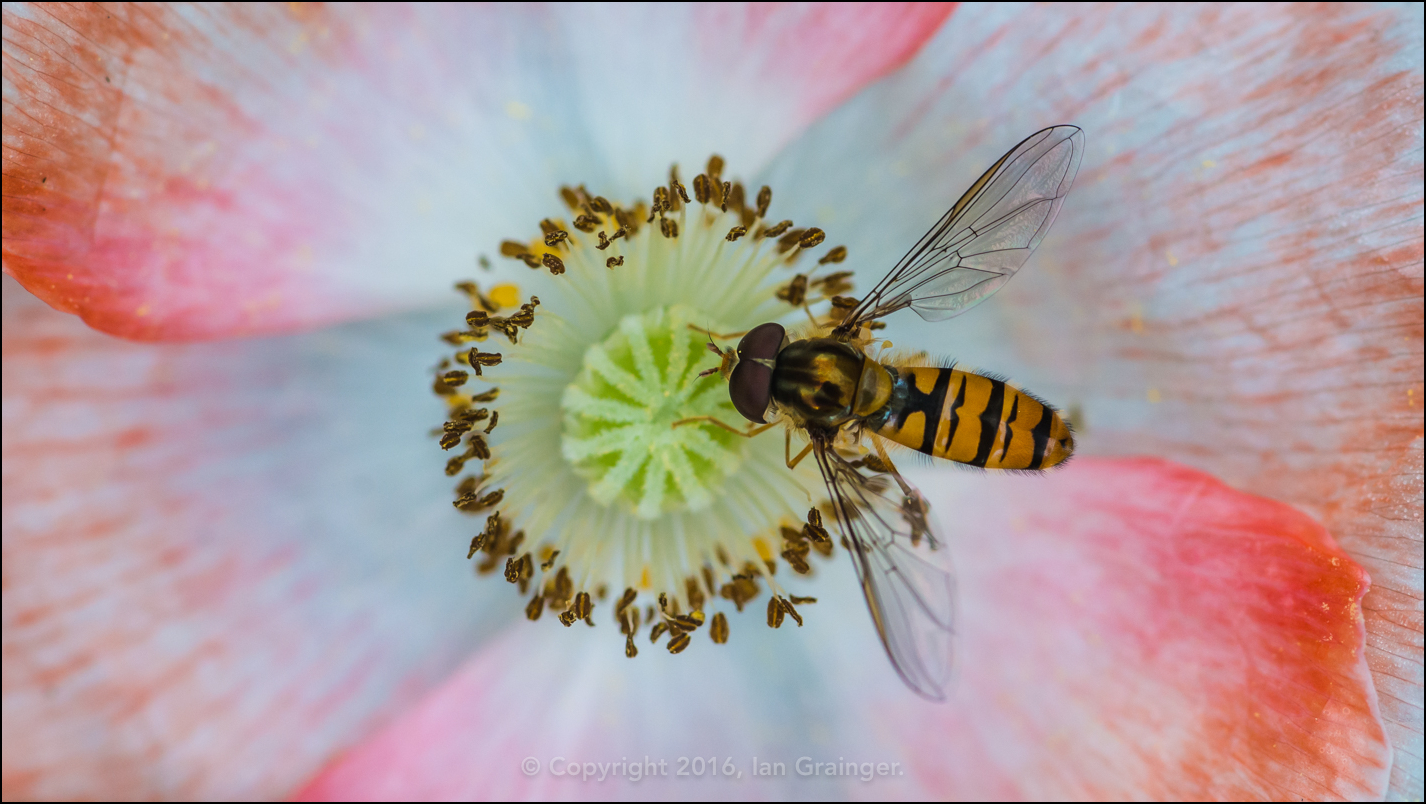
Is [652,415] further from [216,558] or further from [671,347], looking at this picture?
[216,558]

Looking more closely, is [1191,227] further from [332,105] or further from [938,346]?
[332,105]

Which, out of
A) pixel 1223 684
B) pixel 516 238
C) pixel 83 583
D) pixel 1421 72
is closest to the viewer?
pixel 1421 72

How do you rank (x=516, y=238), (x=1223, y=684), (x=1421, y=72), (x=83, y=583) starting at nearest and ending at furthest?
(x=1421, y=72) < (x=1223, y=684) < (x=83, y=583) < (x=516, y=238)

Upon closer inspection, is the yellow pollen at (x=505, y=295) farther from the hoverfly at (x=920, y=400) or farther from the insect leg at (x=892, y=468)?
the insect leg at (x=892, y=468)

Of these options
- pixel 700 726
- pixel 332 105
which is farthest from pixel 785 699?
pixel 332 105

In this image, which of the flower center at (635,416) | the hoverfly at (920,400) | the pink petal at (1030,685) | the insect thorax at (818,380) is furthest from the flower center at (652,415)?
the pink petal at (1030,685)

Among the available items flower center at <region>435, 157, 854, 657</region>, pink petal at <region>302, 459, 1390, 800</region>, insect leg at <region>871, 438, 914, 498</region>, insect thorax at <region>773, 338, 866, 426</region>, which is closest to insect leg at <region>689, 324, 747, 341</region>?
flower center at <region>435, 157, 854, 657</region>
